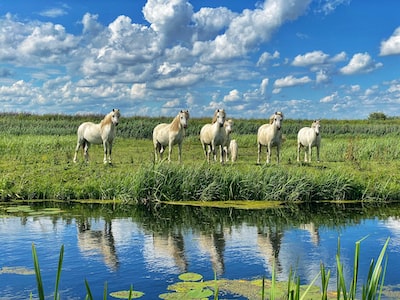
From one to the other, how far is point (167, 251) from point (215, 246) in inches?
36.5

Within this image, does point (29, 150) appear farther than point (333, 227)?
Yes

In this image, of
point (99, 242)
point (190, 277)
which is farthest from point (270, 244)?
point (99, 242)

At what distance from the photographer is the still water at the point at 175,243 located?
22.6 feet

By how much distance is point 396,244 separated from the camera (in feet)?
29.7

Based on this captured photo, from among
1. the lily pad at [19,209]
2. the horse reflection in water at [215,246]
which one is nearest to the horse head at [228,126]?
the lily pad at [19,209]

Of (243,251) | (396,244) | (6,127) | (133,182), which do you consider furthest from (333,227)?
(6,127)

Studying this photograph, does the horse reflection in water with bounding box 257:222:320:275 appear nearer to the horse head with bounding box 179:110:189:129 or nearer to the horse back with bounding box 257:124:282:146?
the horse back with bounding box 257:124:282:146

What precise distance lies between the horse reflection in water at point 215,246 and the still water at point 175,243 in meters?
0.02

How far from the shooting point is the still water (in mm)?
6898

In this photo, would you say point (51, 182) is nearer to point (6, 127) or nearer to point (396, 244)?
point (396, 244)

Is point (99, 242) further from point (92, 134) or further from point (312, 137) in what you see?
point (312, 137)

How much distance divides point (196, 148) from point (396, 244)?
18.7 metres

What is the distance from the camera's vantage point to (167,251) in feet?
27.5

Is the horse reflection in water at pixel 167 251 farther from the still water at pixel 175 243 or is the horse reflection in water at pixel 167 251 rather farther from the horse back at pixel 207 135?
the horse back at pixel 207 135
